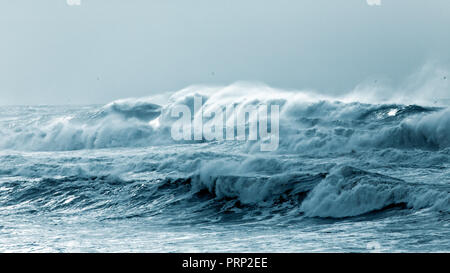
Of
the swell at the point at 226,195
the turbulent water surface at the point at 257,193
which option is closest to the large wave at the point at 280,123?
the turbulent water surface at the point at 257,193

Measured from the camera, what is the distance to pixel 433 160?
1398cm

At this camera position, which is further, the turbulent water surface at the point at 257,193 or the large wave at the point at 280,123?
the large wave at the point at 280,123

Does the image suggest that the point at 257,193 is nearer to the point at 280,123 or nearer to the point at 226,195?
the point at 226,195

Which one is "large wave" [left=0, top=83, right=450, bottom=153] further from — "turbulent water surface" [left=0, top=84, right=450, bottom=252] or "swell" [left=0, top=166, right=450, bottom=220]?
"swell" [left=0, top=166, right=450, bottom=220]

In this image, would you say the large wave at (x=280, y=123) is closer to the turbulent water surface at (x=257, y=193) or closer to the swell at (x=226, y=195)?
the turbulent water surface at (x=257, y=193)

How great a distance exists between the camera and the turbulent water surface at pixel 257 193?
8555 millimetres

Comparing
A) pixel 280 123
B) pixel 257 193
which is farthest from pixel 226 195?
pixel 280 123

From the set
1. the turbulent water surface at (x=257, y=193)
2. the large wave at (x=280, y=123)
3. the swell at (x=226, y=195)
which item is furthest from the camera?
the large wave at (x=280, y=123)

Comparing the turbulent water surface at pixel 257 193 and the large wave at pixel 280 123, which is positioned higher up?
the large wave at pixel 280 123

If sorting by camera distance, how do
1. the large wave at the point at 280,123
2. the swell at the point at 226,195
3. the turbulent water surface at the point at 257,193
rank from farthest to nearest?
1. the large wave at the point at 280,123
2. the swell at the point at 226,195
3. the turbulent water surface at the point at 257,193
